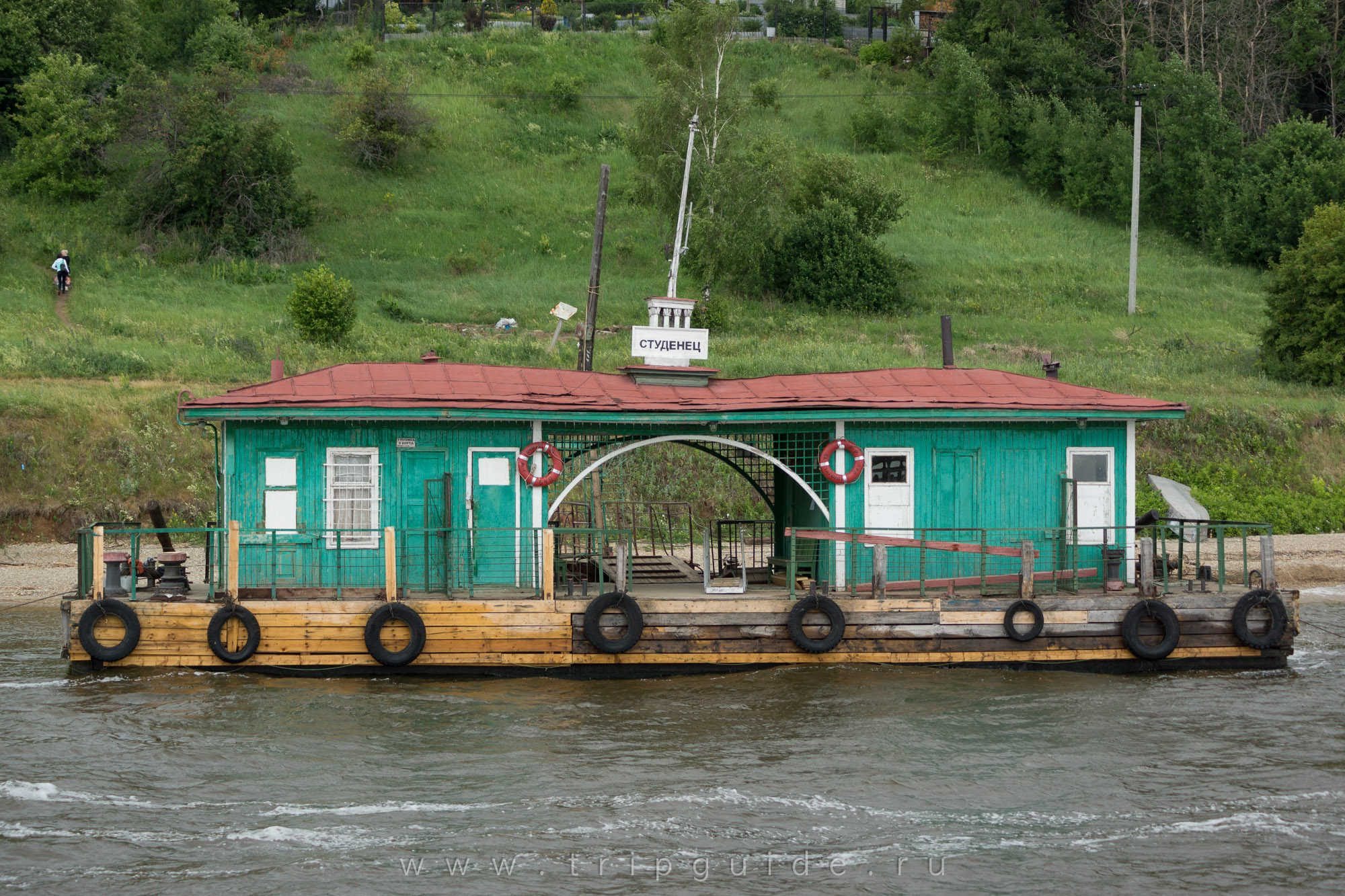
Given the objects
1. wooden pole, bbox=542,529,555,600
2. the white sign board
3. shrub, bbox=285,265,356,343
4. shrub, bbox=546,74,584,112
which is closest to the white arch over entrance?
wooden pole, bbox=542,529,555,600

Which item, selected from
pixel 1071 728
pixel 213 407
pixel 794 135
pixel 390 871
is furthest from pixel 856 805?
pixel 794 135

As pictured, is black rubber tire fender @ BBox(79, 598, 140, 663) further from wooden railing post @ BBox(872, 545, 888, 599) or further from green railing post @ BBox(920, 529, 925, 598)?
green railing post @ BBox(920, 529, 925, 598)

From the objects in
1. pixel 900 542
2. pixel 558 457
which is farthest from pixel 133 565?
pixel 900 542

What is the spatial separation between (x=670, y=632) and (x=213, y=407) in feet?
20.8

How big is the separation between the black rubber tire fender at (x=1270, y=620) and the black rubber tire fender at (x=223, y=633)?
12390 mm

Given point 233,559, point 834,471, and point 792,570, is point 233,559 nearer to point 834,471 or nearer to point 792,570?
point 792,570

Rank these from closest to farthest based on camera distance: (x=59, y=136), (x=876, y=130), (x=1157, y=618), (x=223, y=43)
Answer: (x=1157, y=618) < (x=59, y=136) < (x=223, y=43) < (x=876, y=130)

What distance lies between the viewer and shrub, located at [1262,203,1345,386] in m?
36.0

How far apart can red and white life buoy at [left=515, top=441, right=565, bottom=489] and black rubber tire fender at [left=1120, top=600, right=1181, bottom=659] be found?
7.61m

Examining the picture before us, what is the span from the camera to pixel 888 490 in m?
17.0

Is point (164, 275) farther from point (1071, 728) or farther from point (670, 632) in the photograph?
point (1071, 728)

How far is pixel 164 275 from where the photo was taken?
144 feet

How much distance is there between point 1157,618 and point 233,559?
38.1ft

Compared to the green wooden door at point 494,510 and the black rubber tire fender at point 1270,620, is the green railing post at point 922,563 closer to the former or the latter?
the black rubber tire fender at point 1270,620
